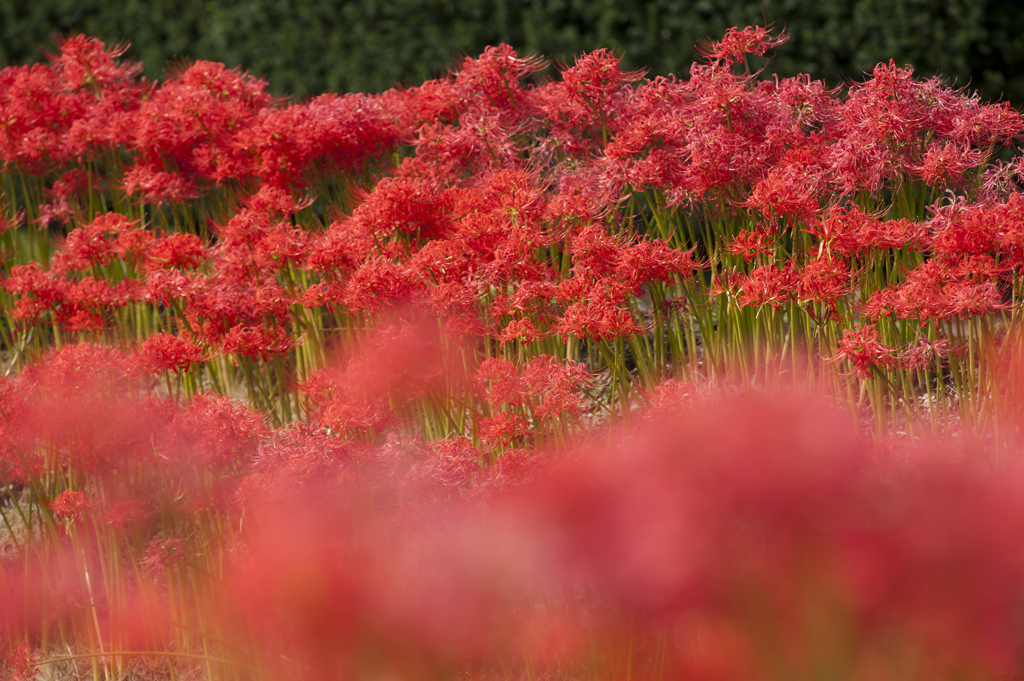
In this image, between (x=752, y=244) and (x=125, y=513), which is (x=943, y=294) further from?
(x=125, y=513)

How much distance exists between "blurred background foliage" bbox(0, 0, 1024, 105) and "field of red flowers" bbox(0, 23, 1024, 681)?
6.95ft

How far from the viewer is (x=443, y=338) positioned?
10.0 feet

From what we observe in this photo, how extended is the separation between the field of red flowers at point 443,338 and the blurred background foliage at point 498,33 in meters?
2.12

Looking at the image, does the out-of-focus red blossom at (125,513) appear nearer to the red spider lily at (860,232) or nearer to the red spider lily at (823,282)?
the red spider lily at (823,282)

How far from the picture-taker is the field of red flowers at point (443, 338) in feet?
6.85

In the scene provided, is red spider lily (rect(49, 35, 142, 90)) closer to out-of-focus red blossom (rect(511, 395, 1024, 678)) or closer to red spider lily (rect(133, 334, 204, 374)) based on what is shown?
red spider lily (rect(133, 334, 204, 374))


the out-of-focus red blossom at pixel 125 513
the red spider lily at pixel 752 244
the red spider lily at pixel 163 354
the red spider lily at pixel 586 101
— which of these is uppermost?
the red spider lily at pixel 586 101

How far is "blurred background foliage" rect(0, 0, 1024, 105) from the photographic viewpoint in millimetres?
5605

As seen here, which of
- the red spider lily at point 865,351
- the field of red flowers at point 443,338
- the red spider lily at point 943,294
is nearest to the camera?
the field of red flowers at point 443,338

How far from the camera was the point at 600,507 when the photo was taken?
972 millimetres

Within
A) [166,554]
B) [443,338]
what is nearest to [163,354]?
[166,554]

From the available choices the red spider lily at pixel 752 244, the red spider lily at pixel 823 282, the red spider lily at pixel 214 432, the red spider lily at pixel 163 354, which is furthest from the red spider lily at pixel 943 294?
the red spider lily at pixel 163 354

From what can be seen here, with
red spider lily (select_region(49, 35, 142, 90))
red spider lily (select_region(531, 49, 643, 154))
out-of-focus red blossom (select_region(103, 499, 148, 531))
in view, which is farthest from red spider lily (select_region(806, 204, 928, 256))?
red spider lily (select_region(49, 35, 142, 90))

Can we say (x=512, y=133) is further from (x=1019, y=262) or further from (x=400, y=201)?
(x=1019, y=262)
